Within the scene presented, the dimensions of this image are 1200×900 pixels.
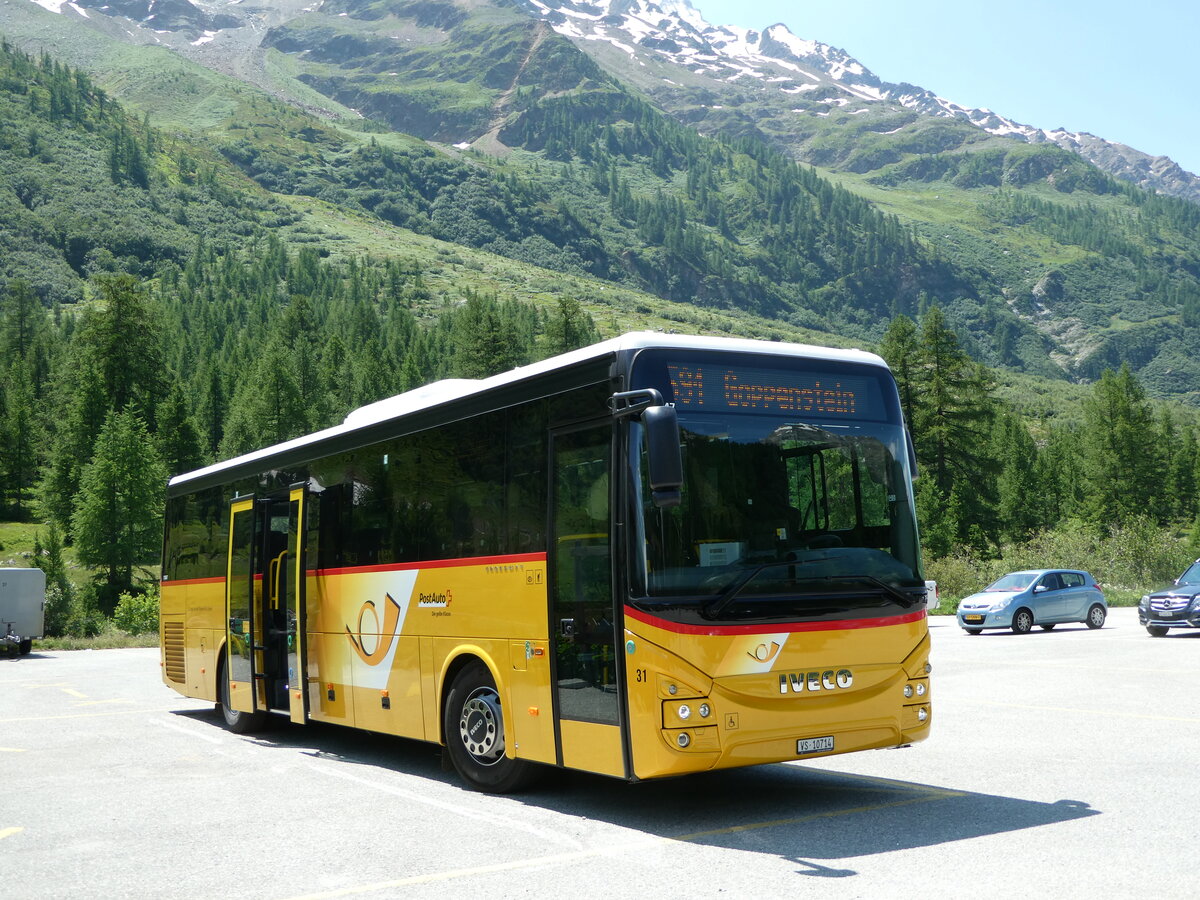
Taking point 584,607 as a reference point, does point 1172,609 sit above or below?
below

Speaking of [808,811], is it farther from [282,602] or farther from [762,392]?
[282,602]

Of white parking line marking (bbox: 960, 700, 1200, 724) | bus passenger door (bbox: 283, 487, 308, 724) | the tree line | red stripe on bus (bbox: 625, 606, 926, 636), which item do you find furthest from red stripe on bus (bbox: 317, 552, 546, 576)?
the tree line

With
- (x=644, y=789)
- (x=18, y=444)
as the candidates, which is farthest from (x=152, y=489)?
(x=644, y=789)

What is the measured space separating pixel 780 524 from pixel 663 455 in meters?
1.28

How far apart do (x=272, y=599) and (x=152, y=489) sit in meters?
65.8

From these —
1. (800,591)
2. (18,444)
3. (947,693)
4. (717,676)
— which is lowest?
(947,693)

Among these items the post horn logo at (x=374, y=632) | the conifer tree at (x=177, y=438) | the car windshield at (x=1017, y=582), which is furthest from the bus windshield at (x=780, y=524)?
the conifer tree at (x=177, y=438)

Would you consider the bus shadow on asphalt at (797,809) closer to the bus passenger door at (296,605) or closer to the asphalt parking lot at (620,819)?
the asphalt parking lot at (620,819)

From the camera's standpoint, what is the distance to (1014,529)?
98250 millimetres

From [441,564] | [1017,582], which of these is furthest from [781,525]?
[1017,582]

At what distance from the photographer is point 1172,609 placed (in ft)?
88.8

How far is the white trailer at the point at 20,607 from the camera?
33.8 meters

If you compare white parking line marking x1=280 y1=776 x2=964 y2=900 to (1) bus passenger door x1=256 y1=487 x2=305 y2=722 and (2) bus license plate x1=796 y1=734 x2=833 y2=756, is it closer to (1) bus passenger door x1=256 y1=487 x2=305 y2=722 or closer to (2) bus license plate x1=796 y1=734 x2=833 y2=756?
(2) bus license plate x1=796 y1=734 x2=833 y2=756

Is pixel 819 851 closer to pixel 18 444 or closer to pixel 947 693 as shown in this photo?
pixel 947 693
